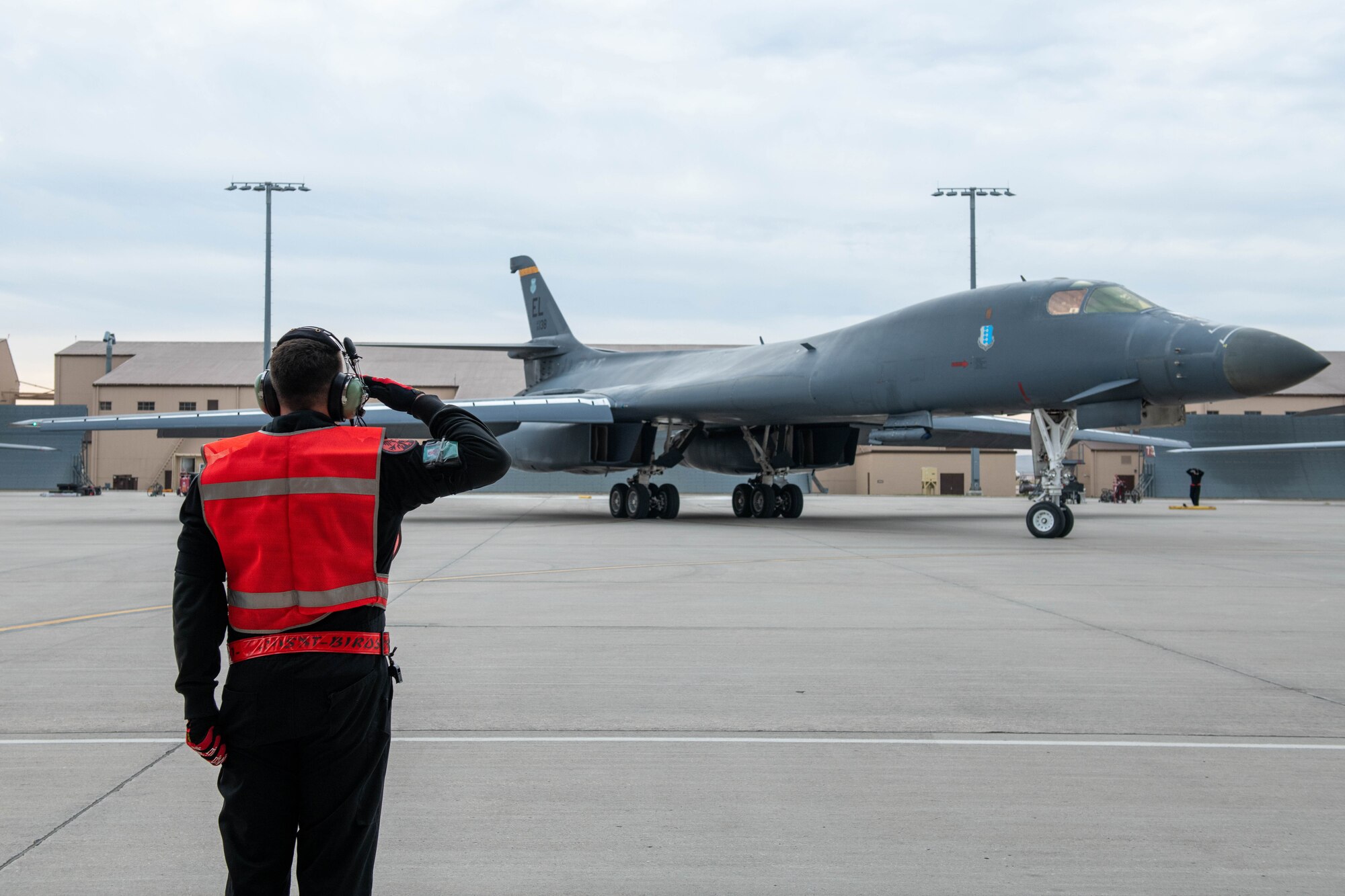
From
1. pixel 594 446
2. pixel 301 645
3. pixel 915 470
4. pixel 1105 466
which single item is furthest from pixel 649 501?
pixel 1105 466

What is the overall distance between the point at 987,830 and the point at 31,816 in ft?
9.09

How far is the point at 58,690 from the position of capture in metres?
4.96

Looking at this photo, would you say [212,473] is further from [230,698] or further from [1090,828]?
[1090,828]

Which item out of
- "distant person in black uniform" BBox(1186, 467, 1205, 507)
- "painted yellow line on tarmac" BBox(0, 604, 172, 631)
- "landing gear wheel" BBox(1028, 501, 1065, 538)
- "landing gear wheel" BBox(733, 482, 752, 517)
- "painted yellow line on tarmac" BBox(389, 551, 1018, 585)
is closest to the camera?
"painted yellow line on tarmac" BBox(0, 604, 172, 631)

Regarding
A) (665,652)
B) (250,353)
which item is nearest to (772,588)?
(665,652)

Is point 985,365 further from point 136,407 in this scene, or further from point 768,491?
point 136,407

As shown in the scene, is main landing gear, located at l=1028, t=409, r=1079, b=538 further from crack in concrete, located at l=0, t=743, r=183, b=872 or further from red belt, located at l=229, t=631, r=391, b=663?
red belt, located at l=229, t=631, r=391, b=663

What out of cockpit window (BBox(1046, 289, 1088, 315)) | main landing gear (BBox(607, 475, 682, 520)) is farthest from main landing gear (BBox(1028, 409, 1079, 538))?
main landing gear (BBox(607, 475, 682, 520))

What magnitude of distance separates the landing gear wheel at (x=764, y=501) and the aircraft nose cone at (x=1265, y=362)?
10.1 meters

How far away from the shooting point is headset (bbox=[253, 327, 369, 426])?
2436mm

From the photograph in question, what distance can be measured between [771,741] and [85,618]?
531 cm

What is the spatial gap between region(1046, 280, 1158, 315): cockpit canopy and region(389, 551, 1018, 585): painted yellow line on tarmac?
3367mm

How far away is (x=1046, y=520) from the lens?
48.1ft

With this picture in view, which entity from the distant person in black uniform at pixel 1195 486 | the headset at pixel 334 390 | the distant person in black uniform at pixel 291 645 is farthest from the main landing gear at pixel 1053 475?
the distant person in black uniform at pixel 1195 486
